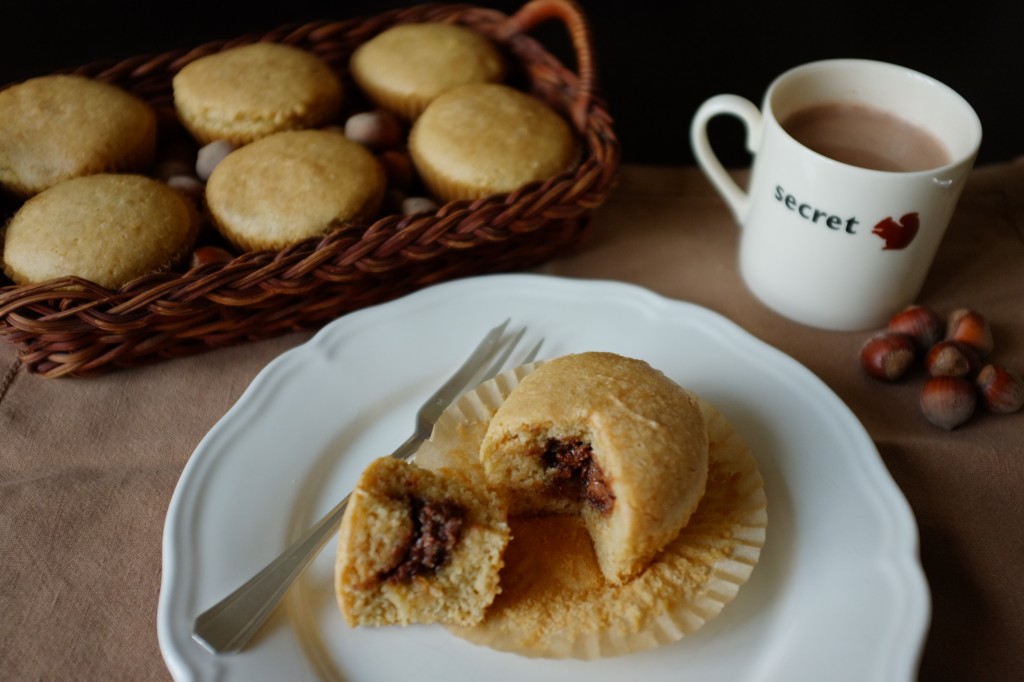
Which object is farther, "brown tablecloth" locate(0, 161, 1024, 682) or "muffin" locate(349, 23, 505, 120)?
"muffin" locate(349, 23, 505, 120)

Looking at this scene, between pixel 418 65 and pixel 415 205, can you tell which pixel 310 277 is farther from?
pixel 418 65

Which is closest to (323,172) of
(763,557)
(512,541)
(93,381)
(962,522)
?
(93,381)

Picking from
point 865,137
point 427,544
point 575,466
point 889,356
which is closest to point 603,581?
point 575,466

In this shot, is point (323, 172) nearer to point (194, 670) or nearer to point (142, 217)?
point (142, 217)

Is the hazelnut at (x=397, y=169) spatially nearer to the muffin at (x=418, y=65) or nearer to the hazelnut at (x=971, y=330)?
the muffin at (x=418, y=65)

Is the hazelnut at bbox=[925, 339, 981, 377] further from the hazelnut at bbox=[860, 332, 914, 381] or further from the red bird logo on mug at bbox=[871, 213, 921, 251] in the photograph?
the red bird logo on mug at bbox=[871, 213, 921, 251]

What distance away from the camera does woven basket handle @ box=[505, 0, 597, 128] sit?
2.28 meters

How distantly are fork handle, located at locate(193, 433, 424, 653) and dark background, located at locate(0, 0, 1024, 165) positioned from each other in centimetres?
167

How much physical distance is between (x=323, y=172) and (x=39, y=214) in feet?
2.08

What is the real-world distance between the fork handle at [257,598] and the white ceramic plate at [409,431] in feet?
0.07

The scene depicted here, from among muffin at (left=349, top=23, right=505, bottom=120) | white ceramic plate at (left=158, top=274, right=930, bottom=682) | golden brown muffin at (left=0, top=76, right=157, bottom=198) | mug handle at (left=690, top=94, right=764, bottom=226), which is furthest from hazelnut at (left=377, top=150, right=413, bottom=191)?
mug handle at (left=690, top=94, right=764, bottom=226)

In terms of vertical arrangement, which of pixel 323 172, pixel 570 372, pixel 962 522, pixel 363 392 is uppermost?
pixel 323 172

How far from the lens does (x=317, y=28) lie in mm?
2553

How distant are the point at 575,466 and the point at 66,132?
60.1 inches
